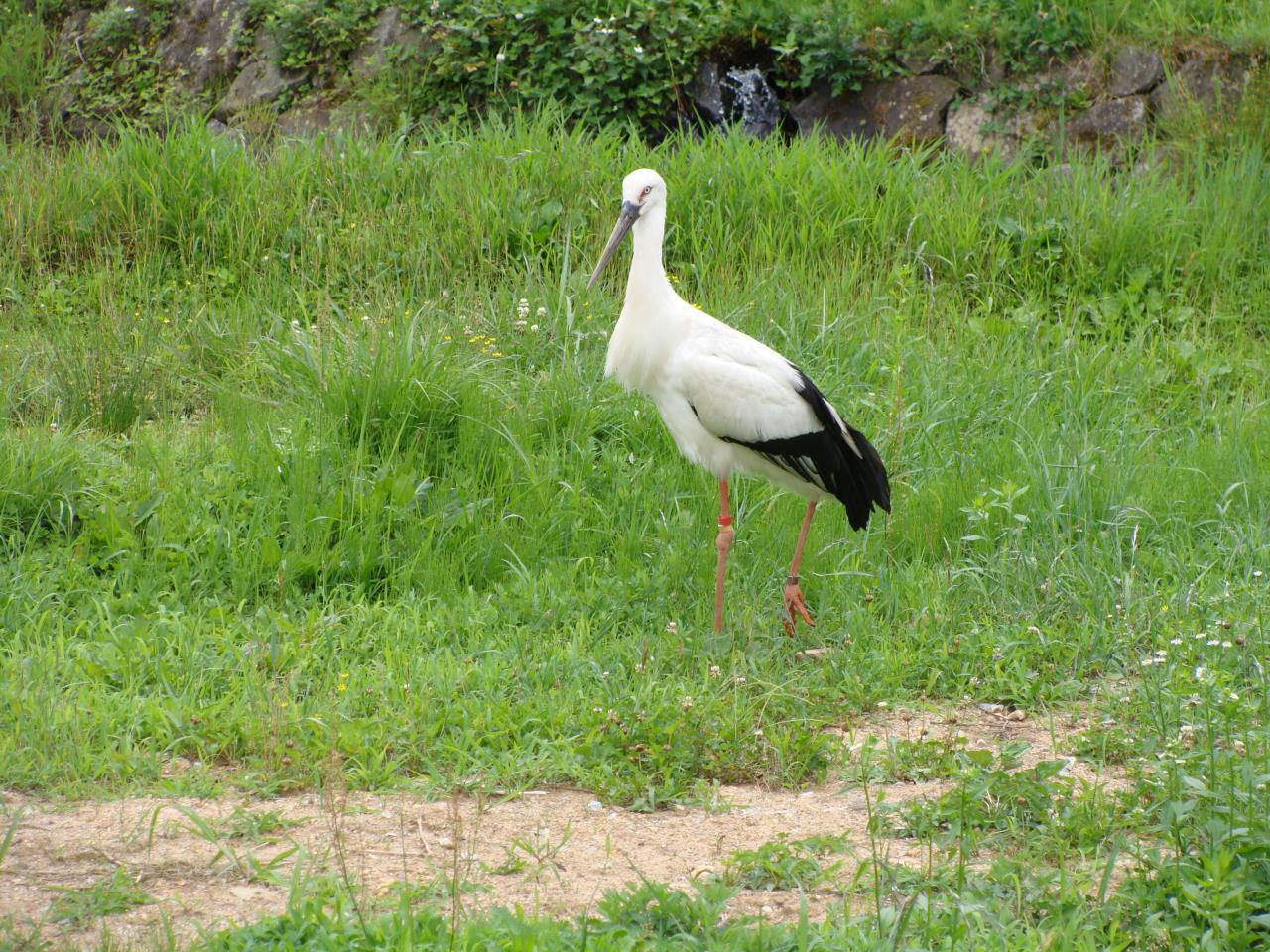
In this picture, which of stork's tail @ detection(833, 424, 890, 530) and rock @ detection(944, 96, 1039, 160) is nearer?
stork's tail @ detection(833, 424, 890, 530)

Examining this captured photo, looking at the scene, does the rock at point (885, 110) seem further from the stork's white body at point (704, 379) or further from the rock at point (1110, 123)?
the stork's white body at point (704, 379)

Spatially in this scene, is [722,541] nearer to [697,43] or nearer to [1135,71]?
[697,43]

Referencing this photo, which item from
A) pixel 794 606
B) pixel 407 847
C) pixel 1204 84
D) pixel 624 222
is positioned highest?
pixel 624 222

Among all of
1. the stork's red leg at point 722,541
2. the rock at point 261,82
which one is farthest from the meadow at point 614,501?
the rock at point 261,82

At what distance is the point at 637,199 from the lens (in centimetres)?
529

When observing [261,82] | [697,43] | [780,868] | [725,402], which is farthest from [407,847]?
[261,82]

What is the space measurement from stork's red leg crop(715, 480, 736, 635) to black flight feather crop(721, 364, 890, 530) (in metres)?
0.25

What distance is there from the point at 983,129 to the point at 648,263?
4678mm

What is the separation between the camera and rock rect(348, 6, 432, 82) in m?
10.1

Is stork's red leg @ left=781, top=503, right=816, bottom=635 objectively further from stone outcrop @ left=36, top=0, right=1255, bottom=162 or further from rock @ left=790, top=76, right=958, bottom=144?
rock @ left=790, top=76, right=958, bottom=144

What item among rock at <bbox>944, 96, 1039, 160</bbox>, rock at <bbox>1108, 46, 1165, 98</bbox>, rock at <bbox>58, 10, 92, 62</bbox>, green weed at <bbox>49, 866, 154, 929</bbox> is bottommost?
green weed at <bbox>49, 866, 154, 929</bbox>

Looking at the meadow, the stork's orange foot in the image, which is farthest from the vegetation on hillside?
the stork's orange foot

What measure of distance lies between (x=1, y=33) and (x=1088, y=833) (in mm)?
10912

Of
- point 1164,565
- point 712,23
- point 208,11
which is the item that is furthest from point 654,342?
A: point 208,11
